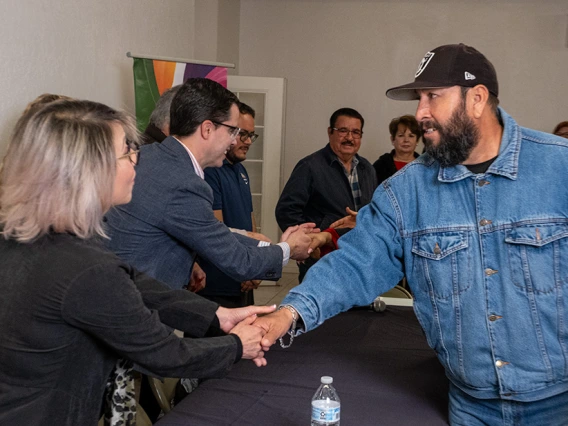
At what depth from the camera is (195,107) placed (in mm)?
2730

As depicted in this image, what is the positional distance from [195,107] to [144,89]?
2.13 m

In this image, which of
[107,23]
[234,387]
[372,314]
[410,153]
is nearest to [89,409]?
[234,387]

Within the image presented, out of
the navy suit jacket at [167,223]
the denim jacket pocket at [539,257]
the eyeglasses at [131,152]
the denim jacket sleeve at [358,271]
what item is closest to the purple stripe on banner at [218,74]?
the navy suit jacket at [167,223]

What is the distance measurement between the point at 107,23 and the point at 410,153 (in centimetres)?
308

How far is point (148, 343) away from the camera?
158cm

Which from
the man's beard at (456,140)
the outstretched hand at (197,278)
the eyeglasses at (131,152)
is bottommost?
the outstretched hand at (197,278)

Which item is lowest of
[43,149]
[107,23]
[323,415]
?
[323,415]

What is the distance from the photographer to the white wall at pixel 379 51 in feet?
26.9

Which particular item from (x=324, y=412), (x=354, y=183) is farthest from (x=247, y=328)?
(x=354, y=183)

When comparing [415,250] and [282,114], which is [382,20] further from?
[415,250]

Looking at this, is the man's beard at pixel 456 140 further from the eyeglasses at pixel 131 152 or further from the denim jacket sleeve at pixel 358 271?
the eyeglasses at pixel 131 152

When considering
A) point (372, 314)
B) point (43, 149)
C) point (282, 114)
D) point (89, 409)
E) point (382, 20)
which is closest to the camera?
point (43, 149)

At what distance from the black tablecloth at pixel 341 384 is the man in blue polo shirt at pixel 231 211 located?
0.71m

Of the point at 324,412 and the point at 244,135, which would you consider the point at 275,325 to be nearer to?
the point at 324,412
